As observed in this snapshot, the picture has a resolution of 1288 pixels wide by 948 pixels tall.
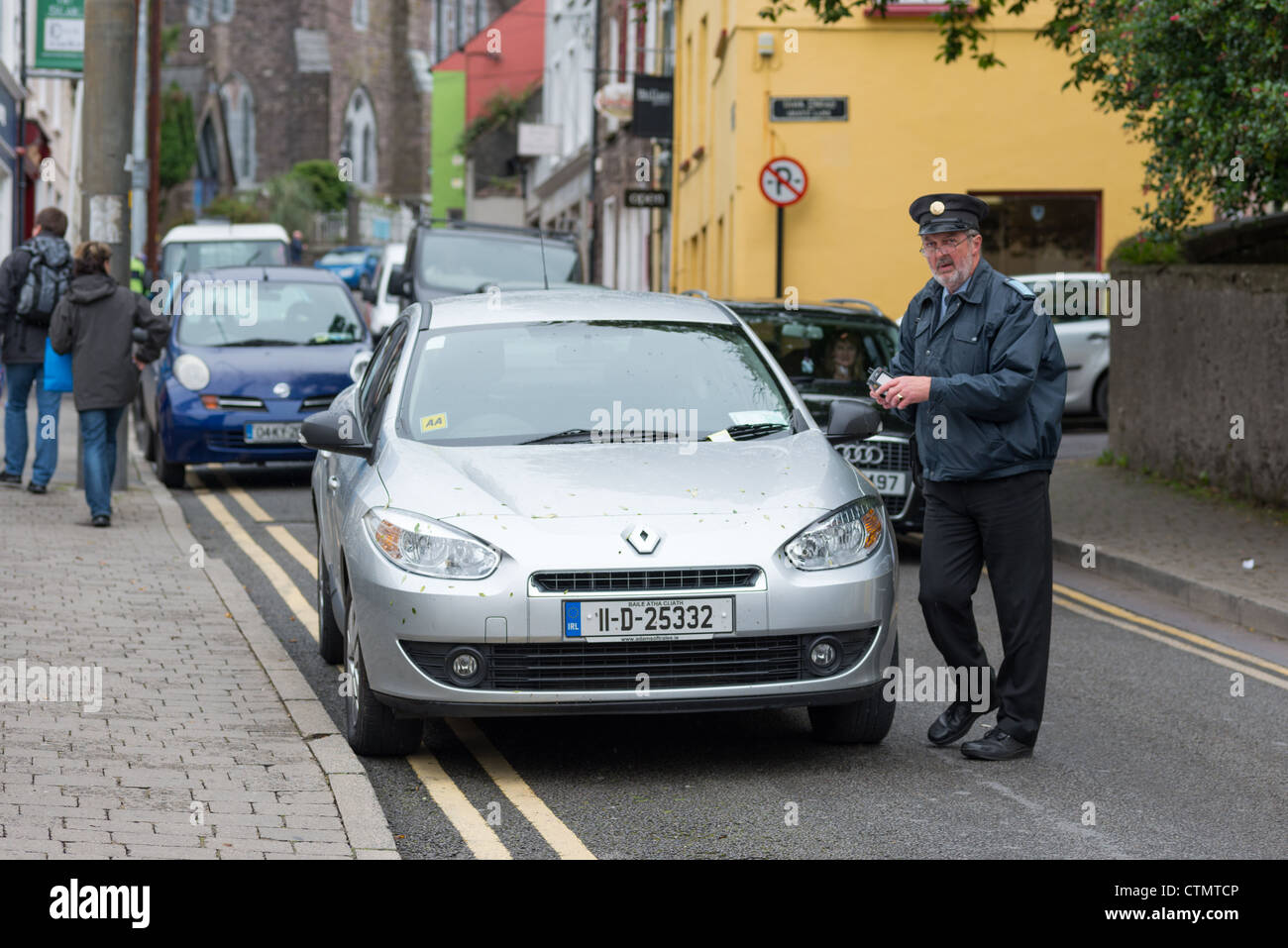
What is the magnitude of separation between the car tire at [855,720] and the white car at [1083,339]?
590 inches

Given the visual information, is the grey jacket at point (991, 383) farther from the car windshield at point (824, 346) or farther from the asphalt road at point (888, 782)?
the car windshield at point (824, 346)

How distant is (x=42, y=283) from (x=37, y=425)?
3.56 feet

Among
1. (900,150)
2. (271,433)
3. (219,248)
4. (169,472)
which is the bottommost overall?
(169,472)

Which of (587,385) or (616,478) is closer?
(616,478)

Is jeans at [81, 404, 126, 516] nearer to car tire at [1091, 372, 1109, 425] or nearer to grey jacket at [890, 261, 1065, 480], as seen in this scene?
grey jacket at [890, 261, 1065, 480]

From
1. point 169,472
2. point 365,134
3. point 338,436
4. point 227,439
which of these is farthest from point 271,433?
point 365,134

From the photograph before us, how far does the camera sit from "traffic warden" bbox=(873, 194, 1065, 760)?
21.9 ft

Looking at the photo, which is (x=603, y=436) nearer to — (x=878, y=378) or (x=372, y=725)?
(x=878, y=378)

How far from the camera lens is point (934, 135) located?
25906 mm

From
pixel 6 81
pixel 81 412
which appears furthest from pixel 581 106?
pixel 81 412

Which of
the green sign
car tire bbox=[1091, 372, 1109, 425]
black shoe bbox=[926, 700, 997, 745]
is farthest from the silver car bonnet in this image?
the green sign

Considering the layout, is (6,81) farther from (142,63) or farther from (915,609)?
(915,609)

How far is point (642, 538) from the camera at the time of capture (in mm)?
6289

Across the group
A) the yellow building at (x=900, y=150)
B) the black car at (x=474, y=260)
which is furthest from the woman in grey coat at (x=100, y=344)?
the yellow building at (x=900, y=150)
